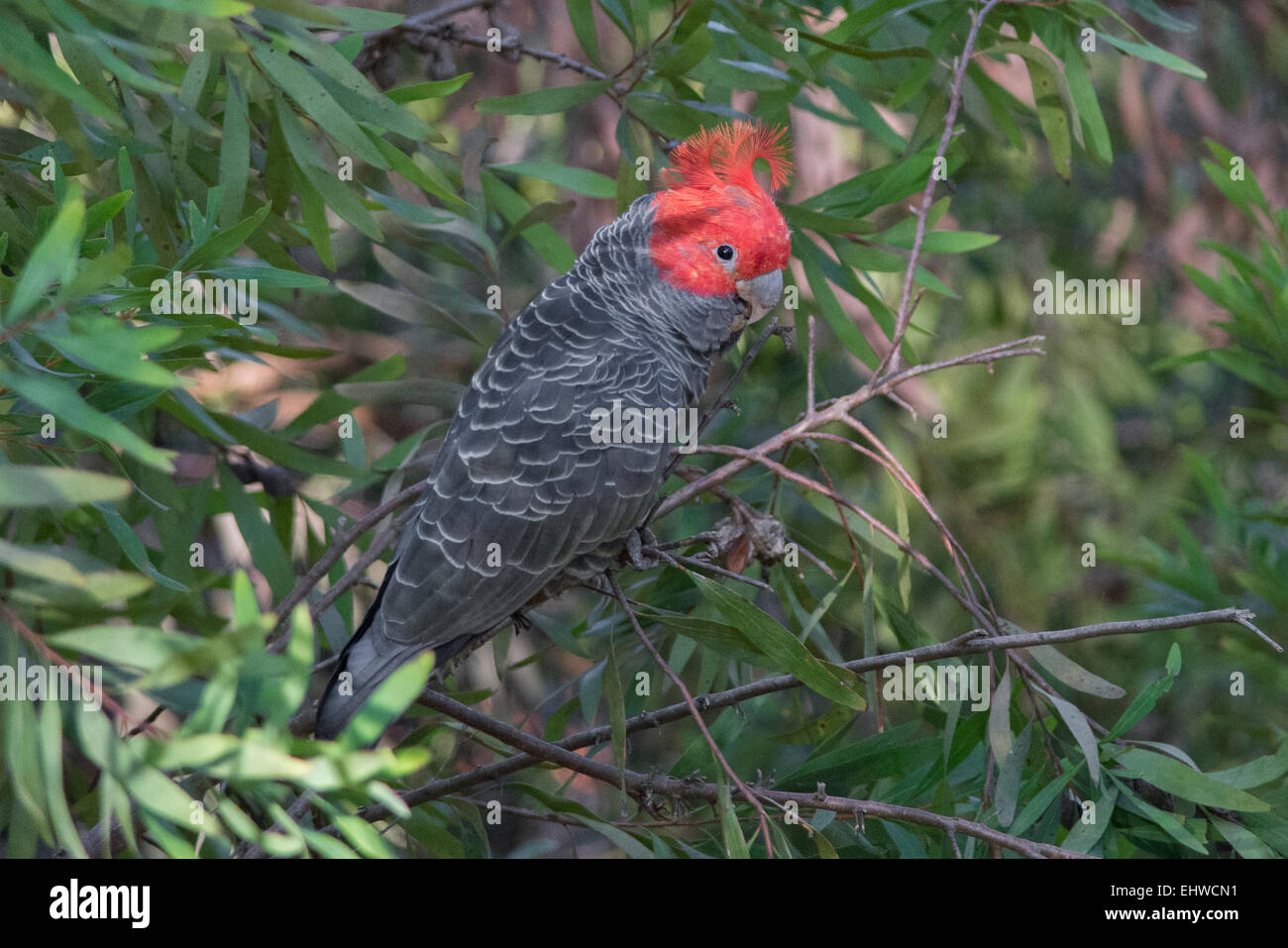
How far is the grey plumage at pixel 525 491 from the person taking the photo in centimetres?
160

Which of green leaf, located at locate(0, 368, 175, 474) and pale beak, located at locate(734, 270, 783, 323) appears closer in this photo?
green leaf, located at locate(0, 368, 175, 474)

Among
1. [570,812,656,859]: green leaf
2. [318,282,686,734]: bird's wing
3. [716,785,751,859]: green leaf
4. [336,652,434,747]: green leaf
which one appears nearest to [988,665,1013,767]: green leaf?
[716,785,751,859]: green leaf

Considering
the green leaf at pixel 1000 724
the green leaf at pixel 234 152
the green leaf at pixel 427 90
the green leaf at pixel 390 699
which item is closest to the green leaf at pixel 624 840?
the green leaf at pixel 1000 724

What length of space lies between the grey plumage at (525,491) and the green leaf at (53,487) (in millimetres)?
849

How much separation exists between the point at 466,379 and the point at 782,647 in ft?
7.60

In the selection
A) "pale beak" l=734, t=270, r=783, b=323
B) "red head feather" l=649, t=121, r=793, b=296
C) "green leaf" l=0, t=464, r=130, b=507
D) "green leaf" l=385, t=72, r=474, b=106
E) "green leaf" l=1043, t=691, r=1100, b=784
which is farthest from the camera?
"pale beak" l=734, t=270, r=783, b=323

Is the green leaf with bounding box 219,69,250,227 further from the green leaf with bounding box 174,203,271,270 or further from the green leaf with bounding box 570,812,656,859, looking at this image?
the green leaf with bounding box 570,812,656,859

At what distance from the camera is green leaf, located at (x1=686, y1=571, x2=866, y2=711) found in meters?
1.27

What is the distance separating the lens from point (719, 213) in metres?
1.59

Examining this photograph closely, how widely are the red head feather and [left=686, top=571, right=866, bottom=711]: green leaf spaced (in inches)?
22.6

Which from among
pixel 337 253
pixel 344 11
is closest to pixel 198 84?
pixel 344 11

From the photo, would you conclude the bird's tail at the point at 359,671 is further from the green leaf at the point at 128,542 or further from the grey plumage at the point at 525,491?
the green leaf at the point at 128,542

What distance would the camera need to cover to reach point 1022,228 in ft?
12.1
